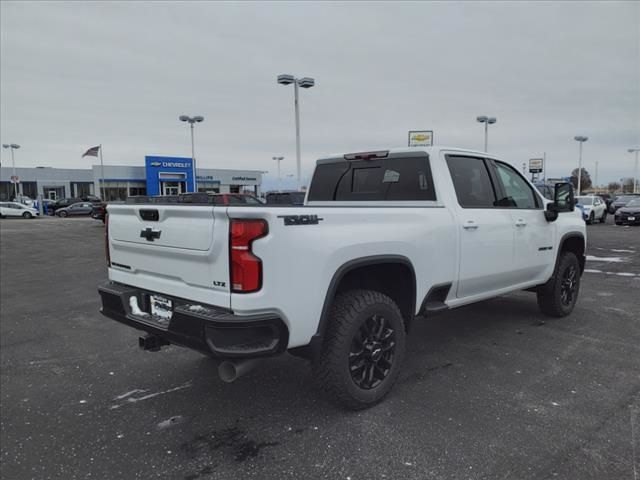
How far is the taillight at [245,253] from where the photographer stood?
9.04ft

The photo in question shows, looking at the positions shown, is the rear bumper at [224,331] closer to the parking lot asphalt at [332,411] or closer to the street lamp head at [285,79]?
the parking lot asphalt at [332,411]

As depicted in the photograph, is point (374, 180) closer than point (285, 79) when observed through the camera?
Yes

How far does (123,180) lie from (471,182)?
5573 centimetres

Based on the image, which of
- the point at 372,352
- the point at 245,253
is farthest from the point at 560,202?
the point at 245,253

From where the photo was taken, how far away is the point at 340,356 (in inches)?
127

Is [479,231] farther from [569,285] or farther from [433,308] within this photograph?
[569,285]

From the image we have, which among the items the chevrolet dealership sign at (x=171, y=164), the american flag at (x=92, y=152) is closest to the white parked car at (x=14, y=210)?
the american flag at (x=92, y=152)

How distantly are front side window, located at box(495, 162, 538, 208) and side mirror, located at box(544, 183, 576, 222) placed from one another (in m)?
0.16

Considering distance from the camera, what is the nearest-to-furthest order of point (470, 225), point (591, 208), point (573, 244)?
point (470, 225), point (573, 244), point (591, 208)

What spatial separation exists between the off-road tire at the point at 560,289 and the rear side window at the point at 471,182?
1658 millimetres

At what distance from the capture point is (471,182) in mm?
4562

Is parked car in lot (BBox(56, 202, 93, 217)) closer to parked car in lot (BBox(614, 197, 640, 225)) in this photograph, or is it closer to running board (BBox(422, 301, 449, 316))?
parked car in lot (BBox(614, 197, 640, 225))

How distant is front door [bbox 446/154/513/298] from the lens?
4.21m

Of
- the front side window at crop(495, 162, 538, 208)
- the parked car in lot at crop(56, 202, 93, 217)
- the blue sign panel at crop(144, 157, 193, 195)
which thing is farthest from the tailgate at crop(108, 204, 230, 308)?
the blue sign panel at crop(144, 157, 193, 195)
